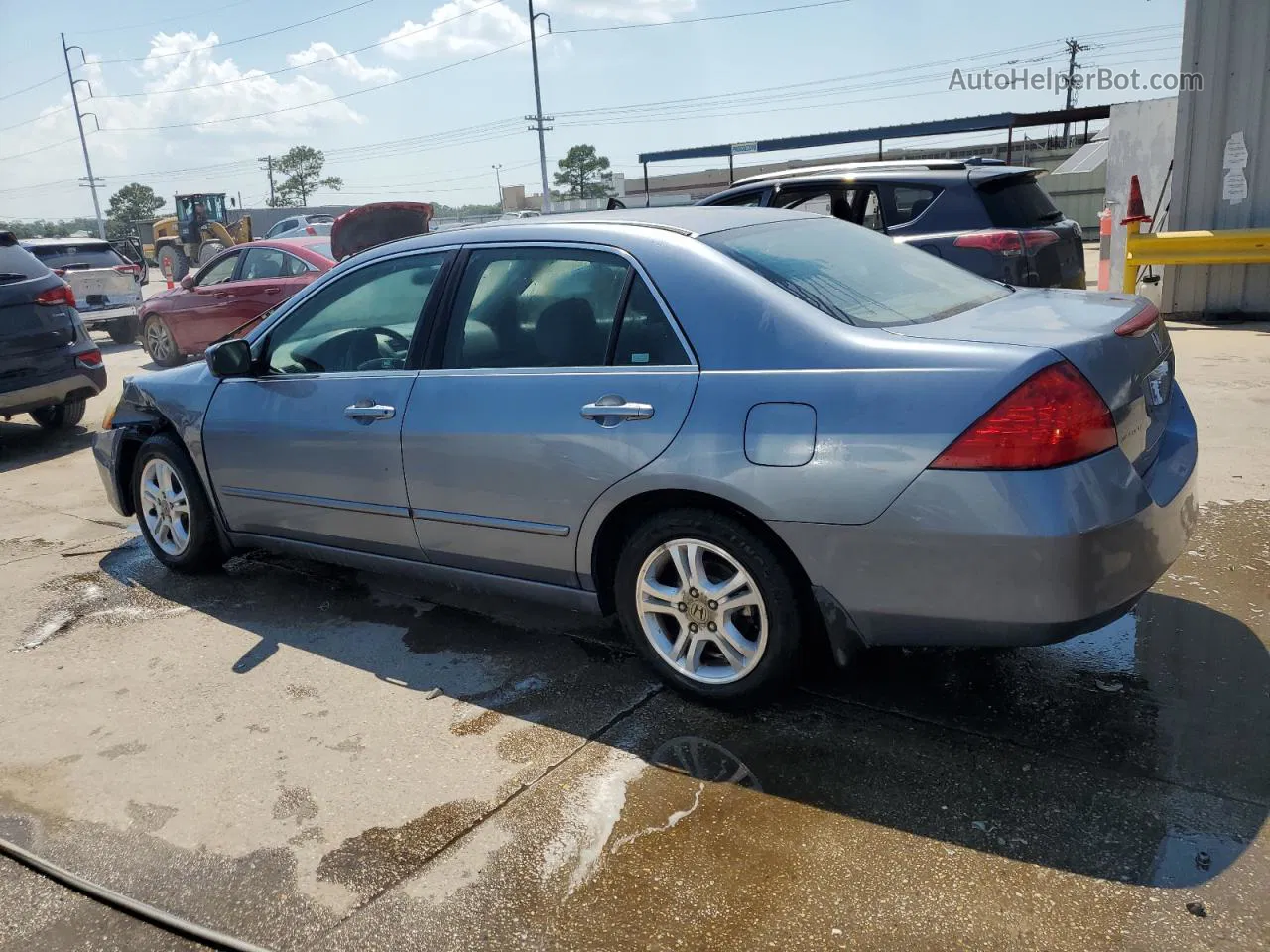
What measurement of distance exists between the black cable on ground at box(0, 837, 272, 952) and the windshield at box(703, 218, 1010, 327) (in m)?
2.31

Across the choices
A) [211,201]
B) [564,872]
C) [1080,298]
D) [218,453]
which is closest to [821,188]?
[1080,298]

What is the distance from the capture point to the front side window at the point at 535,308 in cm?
342

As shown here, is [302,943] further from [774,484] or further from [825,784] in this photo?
[774,484]

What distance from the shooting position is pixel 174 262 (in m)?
35.4

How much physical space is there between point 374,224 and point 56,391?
3.47m

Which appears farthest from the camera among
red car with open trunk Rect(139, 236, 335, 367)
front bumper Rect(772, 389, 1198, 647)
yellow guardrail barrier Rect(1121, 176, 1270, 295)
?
red car with open trunk Rect(139, 236, 335, 367)

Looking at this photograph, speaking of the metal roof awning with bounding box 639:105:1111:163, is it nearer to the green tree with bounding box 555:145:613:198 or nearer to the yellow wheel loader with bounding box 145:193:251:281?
the yellow wheel loader with bounding box 145:193:251:281

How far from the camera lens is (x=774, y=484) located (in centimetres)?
290

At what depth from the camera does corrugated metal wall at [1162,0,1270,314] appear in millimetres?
9562

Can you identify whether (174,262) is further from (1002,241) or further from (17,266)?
(1002,241)

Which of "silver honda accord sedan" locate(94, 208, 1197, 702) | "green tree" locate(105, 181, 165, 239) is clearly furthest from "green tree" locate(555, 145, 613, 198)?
"silver honda accord sedan" locate(94, 208, 1197, 702)

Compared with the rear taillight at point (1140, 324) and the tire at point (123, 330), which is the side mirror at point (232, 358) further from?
the tire at point (123, 330)

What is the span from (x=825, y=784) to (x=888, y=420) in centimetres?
104

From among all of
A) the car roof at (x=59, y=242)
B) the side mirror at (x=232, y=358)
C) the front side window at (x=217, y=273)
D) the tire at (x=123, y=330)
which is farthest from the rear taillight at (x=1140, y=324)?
the car roof at (x=59, y=242)
